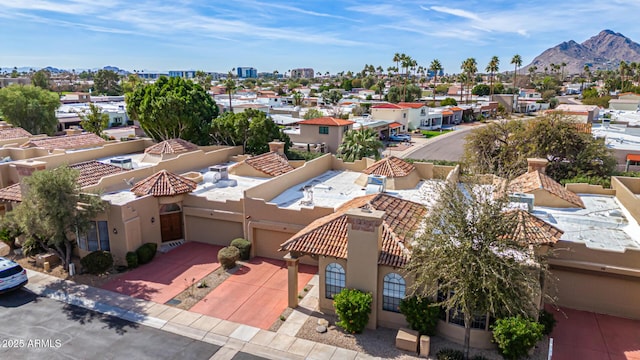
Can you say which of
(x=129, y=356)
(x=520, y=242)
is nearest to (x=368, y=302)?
(x=520, y=242)

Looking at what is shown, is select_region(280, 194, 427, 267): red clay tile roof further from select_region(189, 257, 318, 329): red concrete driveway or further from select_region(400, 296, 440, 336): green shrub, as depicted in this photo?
select_region(189, 257, 318, 329): red concrete driveway

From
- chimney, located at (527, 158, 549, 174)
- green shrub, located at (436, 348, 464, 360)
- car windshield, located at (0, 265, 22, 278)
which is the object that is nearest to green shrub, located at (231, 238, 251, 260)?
car windshield, located at (0, 265, 22, 278)

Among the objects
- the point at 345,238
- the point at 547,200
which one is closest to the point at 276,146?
the point at 345,238

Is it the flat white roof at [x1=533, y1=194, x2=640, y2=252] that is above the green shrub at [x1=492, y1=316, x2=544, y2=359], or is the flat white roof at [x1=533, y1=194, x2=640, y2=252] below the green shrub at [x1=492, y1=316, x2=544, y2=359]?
above

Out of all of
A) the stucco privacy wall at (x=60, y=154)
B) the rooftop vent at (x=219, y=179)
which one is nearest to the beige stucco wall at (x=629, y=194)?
the rooftop vent at (x=219, y=179)

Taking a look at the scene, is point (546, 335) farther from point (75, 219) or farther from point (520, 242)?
point (75, 219)

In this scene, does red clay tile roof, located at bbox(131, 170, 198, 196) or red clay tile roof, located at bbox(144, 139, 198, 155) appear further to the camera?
red clay tile roof, located at bbox(144, 139, 198, 155)

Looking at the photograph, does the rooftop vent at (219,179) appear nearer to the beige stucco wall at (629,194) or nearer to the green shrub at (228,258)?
the green shrub at (228,258)
